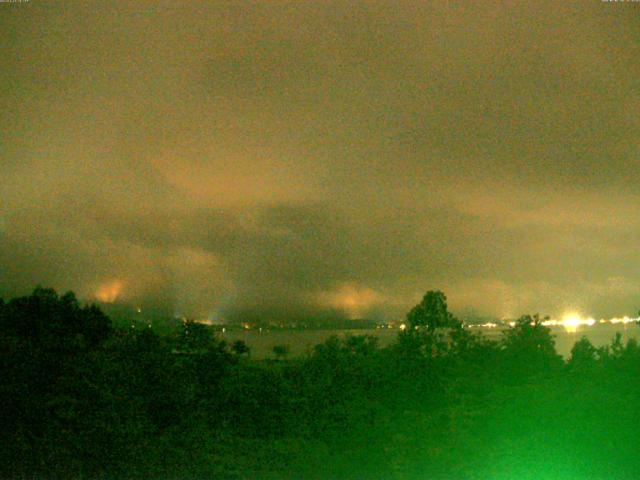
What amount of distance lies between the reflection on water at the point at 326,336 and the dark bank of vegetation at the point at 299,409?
0.95ft

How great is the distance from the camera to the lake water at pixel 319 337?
40.7 ft

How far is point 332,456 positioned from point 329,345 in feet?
9.68

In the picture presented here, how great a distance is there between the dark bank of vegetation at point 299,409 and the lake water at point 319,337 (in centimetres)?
28

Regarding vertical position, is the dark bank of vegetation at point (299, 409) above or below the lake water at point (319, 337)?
below

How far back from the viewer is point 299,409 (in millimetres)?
10805

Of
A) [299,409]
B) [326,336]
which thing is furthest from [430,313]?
[299,409]

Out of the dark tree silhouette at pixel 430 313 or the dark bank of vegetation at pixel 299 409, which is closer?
the dark bank of vegetation at pixel 299 409

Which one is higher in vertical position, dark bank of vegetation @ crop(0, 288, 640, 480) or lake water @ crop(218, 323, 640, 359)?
lake water @ crop(218, 323, 640, 359)

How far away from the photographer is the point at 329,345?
12.2m

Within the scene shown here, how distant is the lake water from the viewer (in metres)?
12.4

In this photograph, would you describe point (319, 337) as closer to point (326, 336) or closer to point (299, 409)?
point (326, 336)

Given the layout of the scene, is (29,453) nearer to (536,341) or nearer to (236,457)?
(236,457)

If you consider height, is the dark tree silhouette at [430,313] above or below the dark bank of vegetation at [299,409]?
above

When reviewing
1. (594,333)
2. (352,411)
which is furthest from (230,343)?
(594,333)
